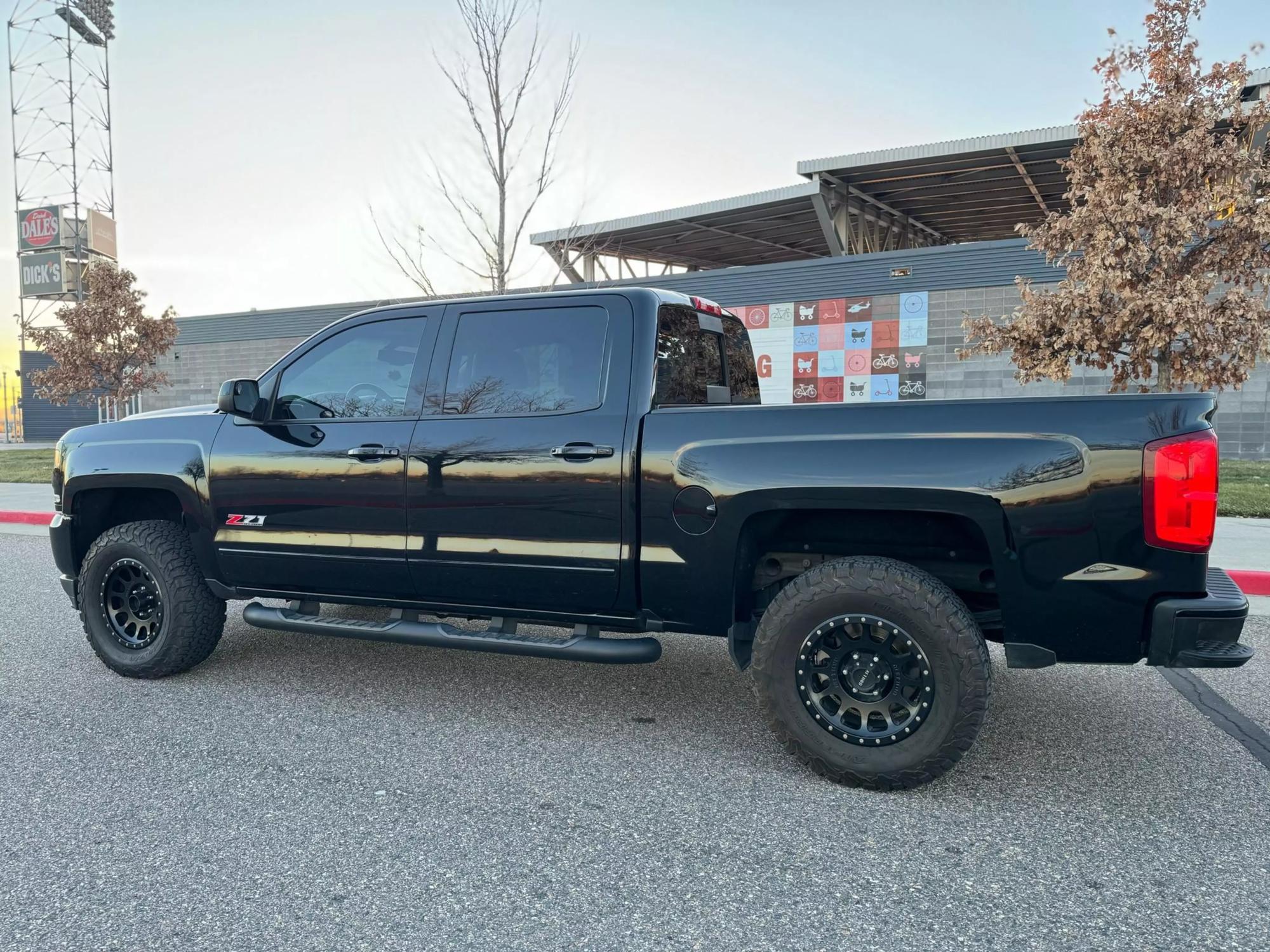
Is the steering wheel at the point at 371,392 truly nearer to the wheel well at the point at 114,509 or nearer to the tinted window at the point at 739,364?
the wheel well at the point at 114,509

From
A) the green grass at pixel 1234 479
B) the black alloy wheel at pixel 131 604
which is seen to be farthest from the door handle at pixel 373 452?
the green grass at pixel 1234 479

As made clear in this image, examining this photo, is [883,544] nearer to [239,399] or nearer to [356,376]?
[356,376]

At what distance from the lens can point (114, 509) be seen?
5008 millimetres

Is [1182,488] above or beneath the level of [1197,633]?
above

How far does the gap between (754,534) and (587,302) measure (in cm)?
129

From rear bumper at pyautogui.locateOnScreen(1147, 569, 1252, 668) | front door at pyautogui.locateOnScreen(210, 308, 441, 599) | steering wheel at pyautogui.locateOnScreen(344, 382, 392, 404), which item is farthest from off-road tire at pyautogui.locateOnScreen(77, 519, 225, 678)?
rear bumper at pyautogui.locateOnScreen(1147, 569, 1252, 668)

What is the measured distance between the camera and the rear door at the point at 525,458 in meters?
3.73

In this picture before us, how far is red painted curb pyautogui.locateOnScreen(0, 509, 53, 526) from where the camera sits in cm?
1145

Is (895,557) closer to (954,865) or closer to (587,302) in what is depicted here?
(954,865)

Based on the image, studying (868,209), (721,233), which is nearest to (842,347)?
(868,209)

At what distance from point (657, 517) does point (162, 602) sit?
110 inches

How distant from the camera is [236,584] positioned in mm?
4555

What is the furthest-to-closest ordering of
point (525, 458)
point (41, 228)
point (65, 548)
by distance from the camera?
point (41, 228) → point (65, 548) → point (525, 458)

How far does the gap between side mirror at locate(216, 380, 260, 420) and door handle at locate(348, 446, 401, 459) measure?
0.66 meters
